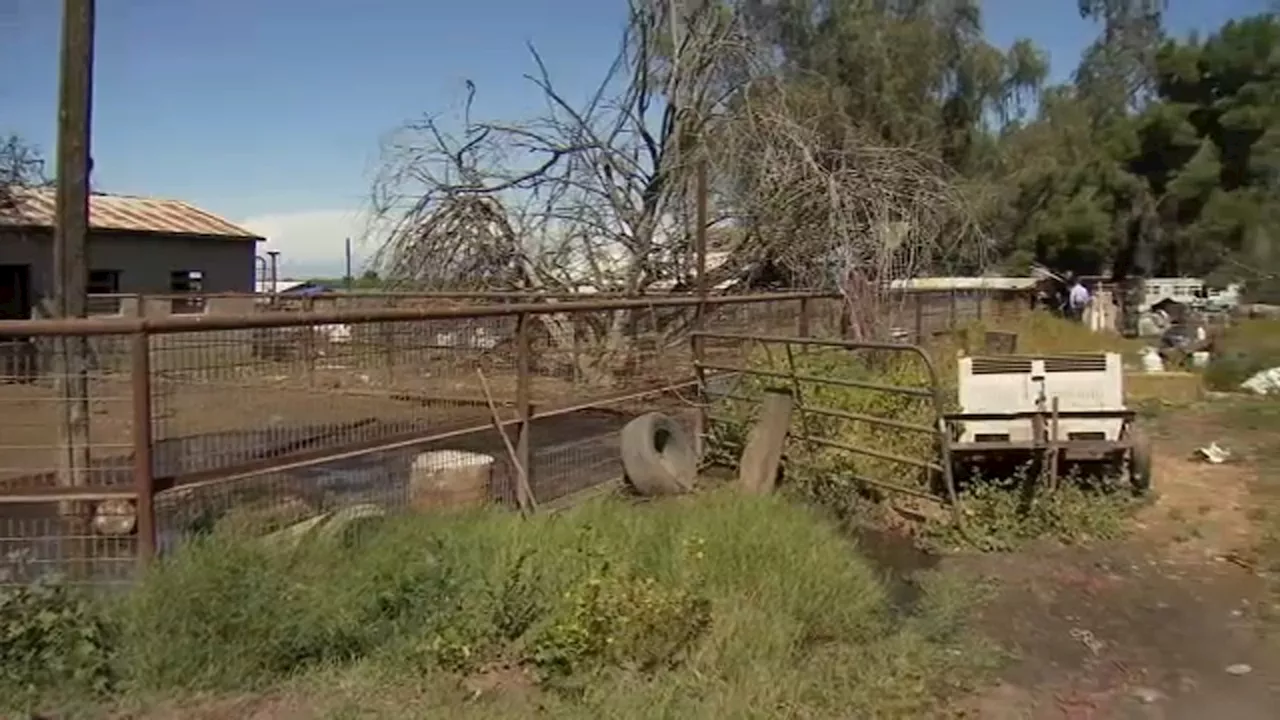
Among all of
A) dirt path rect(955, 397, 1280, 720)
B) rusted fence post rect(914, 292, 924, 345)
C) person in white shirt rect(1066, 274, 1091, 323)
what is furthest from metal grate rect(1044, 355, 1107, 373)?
person in white shirt rect(1066, 274, 1091, 323)

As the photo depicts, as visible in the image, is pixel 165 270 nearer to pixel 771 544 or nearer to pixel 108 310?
pixel 108 310

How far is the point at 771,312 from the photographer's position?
42.5 ft

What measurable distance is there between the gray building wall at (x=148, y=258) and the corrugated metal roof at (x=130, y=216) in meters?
0.25

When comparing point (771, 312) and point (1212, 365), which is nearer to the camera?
point (771, 312)

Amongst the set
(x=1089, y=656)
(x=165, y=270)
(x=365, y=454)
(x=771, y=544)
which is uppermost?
(x=165, y=270)

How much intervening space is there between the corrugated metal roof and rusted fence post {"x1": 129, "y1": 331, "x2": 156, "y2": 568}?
76.1 ft

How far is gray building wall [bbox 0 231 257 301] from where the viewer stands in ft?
84.9

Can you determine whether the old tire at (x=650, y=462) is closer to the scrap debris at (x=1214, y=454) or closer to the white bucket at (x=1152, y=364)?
the scrap debris at (x=1214, y=454)

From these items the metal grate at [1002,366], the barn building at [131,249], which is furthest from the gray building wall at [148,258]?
the metal grate at [1002,366]

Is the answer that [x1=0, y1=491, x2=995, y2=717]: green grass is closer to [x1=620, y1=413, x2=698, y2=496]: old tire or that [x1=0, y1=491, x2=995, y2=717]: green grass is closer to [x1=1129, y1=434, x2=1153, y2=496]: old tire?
[x1=620, y1=413, x2=698, y2=496]: old tire

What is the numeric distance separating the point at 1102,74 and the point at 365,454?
53.8 m

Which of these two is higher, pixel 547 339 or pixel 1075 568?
pixel 547 339

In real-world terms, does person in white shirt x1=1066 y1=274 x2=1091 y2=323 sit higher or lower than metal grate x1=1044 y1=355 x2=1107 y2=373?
higher

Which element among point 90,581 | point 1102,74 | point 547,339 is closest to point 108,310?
point 547,339
